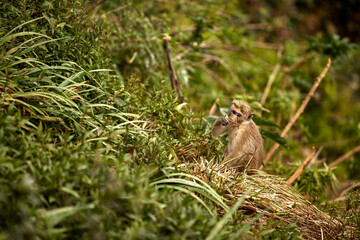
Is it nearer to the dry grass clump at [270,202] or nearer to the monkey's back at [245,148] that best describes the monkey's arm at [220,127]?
the monkey's back at [245,148]

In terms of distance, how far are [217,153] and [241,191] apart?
0.60m

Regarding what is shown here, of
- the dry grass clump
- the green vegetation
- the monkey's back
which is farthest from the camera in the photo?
the monkey's back

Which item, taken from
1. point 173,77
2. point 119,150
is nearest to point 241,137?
point 173,77

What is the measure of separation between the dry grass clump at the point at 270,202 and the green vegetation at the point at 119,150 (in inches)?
0.5

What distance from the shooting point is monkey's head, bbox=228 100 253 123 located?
3.64 meters

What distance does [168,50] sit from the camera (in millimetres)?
4207

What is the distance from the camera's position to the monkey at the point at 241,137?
355 centimetres

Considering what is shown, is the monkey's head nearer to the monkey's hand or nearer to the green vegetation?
the monkey's hand

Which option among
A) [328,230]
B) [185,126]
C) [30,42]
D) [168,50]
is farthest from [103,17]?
[328,230]

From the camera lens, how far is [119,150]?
8.77ft

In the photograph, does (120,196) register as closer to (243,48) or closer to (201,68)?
(201,68)

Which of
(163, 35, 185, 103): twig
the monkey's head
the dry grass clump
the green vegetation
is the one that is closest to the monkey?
the monkey's head

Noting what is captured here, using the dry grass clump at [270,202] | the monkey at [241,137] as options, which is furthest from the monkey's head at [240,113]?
the dry grass clump at [270,202]

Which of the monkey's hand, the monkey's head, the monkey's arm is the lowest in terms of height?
the monkey's arm
